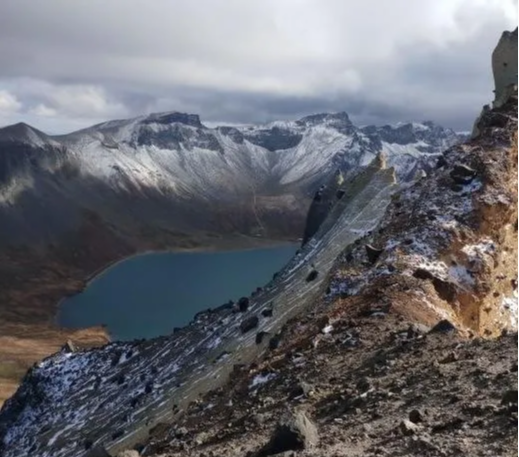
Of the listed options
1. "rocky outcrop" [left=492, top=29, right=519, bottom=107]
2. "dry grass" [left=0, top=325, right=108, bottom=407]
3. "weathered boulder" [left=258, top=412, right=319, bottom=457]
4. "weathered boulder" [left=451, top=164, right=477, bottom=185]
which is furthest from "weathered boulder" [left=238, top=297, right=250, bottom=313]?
"dry grass" [left=0, top=325, right=108, bottom=407]

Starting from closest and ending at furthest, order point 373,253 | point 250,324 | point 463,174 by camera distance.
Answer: point 463,174 < point 373,253 < point 250,324

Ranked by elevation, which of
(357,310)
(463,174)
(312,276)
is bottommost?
(312,276)

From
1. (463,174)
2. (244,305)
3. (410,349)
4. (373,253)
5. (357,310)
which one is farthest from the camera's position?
(244,305)

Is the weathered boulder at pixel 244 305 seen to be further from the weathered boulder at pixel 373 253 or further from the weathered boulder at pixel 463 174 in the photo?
the weathered boulder at pixel 463 174

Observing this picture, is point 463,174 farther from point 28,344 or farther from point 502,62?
point 28,344

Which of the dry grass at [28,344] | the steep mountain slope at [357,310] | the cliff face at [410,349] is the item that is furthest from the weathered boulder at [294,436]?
the dry grass at [28,344]

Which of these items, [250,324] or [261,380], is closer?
[261,380]

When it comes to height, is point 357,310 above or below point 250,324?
above

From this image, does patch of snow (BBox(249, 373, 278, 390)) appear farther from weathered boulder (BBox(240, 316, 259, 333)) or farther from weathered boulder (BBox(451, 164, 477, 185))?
weathered boulder (BBox(240, 316, 259, 333))

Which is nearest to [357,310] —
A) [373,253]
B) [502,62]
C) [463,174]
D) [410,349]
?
[373,253]

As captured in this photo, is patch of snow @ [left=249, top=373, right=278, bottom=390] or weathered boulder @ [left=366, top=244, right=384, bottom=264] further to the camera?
weathered boulder @ [left=366, top=244, right=384, bottom=264]
